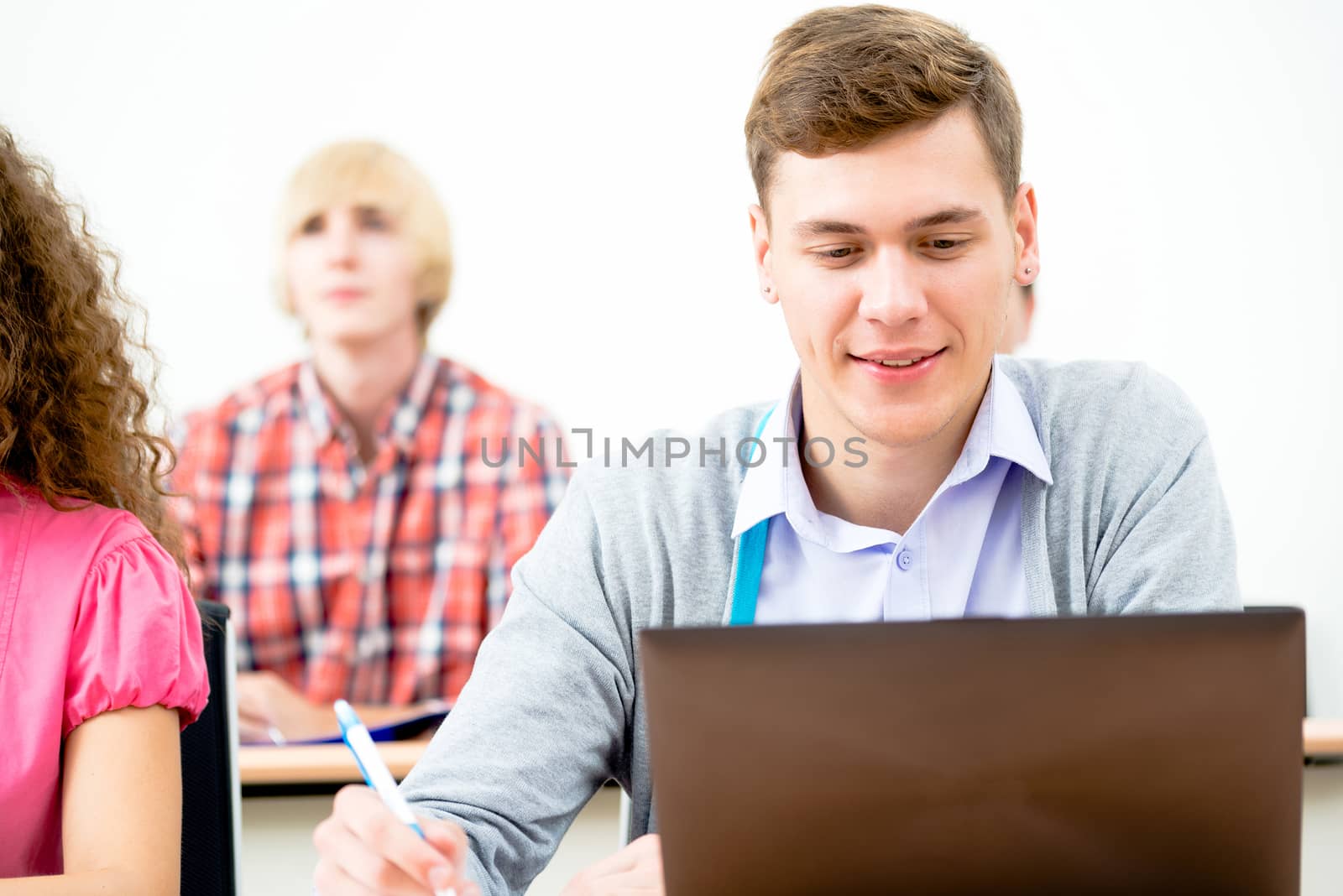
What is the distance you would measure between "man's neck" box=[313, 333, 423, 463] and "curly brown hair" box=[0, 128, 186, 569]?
51.4 inches

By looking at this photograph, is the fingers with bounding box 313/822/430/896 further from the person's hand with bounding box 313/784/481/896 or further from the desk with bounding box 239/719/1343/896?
the desk with bounding box 239/719/1343/896

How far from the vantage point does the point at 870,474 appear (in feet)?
4.25

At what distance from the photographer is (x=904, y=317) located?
1.15 m

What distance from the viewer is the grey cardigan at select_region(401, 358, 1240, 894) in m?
1.07

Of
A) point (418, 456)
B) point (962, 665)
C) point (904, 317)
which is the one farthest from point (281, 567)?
point (962, 665)

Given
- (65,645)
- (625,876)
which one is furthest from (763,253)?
(65,645)

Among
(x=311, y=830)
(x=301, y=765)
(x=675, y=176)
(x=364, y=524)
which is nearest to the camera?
(x=301, y=765)

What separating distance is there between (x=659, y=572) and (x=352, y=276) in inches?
66.9

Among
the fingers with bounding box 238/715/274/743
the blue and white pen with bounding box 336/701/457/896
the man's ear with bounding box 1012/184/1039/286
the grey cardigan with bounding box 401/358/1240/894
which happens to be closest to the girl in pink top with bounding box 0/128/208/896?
the grey cardigan with bounding box 401/358/1240/894

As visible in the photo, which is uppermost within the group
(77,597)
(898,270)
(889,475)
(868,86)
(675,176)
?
(675,176)

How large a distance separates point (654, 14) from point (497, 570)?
51.0 inches

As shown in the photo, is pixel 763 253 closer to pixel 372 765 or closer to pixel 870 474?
pixel 870 474

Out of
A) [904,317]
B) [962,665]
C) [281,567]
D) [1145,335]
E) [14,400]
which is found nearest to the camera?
[962,665]

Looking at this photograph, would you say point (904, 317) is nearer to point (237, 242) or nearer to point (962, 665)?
point (962, 665)
